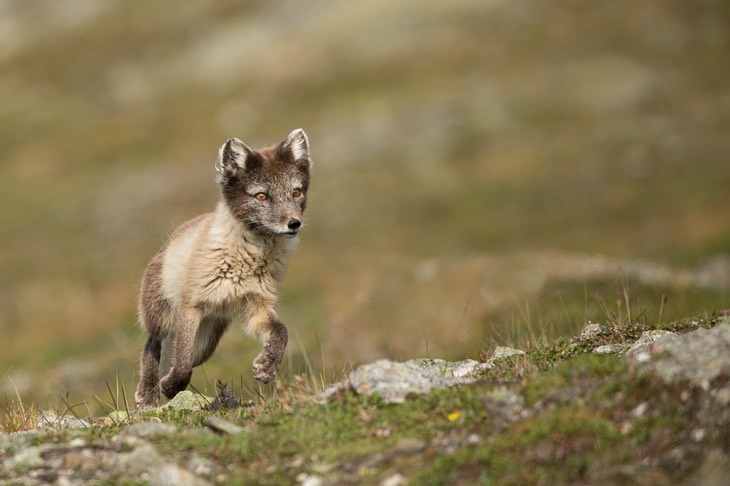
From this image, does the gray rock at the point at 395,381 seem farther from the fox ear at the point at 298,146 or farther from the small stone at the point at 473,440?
the fox ear at the point at 298,146

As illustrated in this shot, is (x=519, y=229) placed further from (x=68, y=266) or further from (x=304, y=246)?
(x=68, y=266)

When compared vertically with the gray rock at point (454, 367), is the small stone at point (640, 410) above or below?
above

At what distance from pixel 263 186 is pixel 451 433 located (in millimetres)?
4956

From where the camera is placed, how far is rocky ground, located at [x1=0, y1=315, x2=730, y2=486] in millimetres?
5723

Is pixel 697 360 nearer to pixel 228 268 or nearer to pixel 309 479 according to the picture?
pixel 309 479

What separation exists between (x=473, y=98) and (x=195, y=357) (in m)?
38.2

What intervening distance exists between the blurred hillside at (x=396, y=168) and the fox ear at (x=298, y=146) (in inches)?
107

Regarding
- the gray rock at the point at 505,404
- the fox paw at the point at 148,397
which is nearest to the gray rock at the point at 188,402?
the fox paw at the point at 148,397

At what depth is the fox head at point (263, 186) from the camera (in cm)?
1034

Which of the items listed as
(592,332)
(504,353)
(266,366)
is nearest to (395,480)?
(504,353)

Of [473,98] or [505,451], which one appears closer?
[505,451]

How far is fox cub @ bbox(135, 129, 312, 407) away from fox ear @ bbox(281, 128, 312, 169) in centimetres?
1

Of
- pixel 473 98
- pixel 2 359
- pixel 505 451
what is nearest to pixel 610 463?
pixel 505 451

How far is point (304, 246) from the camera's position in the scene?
32906 millimetres
